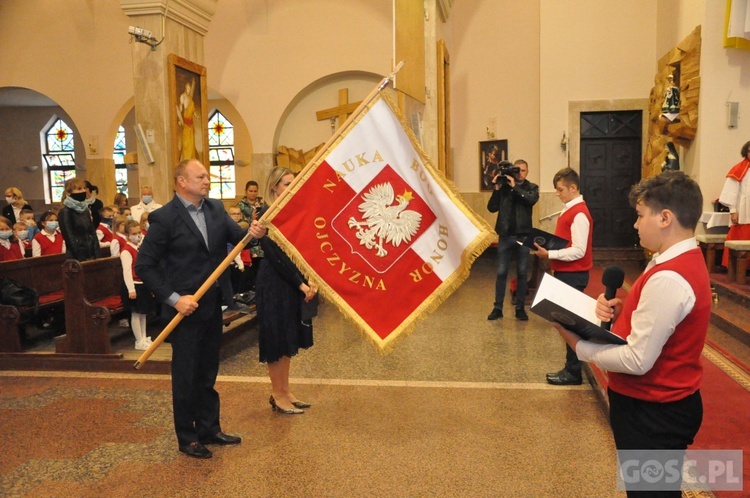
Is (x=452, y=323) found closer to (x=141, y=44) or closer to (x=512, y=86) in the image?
(x=141, y=44)

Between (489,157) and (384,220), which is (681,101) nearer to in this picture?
(489,157)

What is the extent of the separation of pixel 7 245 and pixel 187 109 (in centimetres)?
341

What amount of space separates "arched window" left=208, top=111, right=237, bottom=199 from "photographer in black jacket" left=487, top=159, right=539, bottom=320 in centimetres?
1045

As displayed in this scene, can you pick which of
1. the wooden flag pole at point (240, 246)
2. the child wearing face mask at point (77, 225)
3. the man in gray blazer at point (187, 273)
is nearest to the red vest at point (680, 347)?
the wooden flag pole at point (240, 246)

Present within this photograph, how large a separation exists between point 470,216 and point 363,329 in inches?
33.5

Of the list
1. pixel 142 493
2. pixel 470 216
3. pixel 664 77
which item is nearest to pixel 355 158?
pixel 470 216

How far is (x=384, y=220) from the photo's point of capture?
363 cm

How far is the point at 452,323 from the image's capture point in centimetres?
745

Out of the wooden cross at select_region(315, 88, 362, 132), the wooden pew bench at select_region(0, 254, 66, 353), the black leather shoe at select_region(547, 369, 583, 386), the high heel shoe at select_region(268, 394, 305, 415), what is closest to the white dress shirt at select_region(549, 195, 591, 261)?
the black leather shoe at select_region(547, 369, 583, 386)

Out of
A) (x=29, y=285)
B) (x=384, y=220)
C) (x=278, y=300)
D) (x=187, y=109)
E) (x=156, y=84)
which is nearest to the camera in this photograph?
(x=384, y=220)

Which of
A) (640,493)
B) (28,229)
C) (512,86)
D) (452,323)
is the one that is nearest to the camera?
(640,493)

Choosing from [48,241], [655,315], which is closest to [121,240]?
[48,241]

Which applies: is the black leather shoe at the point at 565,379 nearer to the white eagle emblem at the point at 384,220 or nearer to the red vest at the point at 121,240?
the white eagle emblem at the point at 384,220

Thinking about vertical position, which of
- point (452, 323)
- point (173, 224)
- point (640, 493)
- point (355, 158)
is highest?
point (355, 158)
